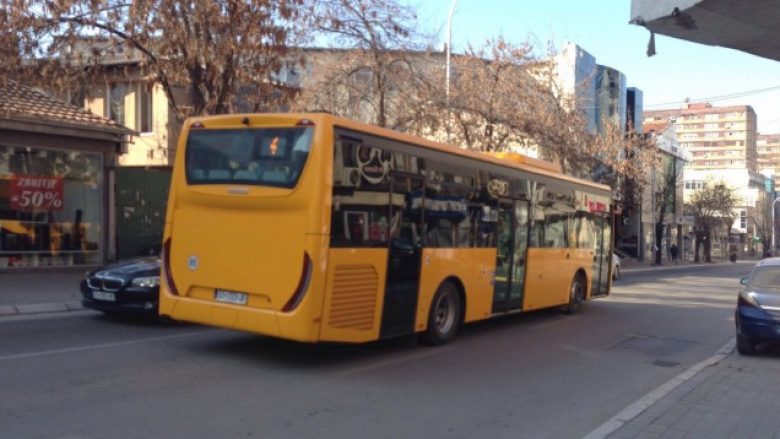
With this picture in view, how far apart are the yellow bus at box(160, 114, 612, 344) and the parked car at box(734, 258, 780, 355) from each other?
14.0ft

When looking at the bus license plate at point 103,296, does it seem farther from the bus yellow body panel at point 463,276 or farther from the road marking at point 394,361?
the bus yellow body panel at point 463,276

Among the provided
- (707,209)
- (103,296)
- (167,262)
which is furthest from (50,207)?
(707,209)

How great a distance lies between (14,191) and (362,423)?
51.7 ft

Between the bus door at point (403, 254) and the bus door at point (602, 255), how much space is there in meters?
8.02

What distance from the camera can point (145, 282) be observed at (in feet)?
36.5

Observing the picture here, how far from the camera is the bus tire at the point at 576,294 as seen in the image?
1562 cm

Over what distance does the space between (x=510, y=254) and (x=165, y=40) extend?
396 inches

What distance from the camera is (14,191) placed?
18.7 meters

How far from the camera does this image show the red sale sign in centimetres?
1870

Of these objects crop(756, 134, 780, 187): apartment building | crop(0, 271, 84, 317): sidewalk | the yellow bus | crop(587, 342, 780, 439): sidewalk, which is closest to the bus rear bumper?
the yellow bus

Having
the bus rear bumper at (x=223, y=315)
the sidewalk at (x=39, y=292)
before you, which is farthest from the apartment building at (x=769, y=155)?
the bus rear bumper at (x=223, y=315)

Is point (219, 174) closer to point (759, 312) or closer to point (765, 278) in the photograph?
point (759, 312)

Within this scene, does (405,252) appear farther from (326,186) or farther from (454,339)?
(454,339)

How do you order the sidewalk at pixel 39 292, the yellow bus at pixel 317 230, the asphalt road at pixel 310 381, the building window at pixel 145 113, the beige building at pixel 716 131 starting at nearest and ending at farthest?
the asphalt road at pixel 310 381 < the yellow bus at pixel 317 230 < the sidewalk at pixel 39 292 < the building window at pixel 145 113 < the beige building at pixel 716 131
